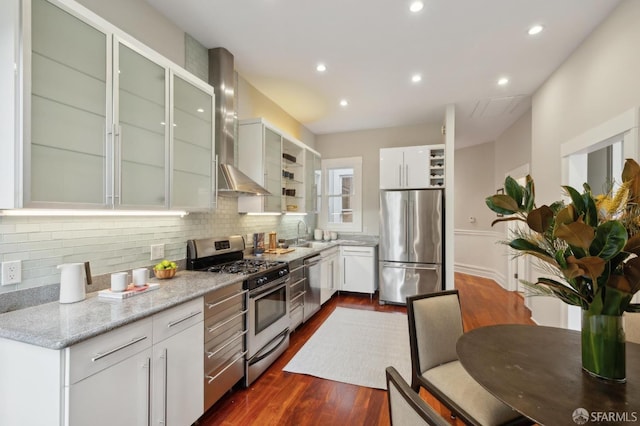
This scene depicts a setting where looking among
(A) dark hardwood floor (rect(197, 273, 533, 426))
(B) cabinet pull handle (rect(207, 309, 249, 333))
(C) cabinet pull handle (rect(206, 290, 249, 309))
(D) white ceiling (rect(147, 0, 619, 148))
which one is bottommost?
(A) dark hardwood floor (rect(197, 273, 533, 426))

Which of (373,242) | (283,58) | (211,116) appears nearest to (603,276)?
(211,116)

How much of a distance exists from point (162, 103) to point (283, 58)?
146 centimetres

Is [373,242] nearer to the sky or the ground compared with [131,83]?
nearer to the ground

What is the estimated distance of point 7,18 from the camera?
3.99ft

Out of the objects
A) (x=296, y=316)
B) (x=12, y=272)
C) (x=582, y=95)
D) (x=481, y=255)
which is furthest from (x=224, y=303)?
(x=481, y=255)

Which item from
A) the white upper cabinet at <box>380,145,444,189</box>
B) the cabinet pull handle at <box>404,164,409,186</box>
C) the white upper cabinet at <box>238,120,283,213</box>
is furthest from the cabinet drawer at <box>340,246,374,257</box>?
the white upper cabinet at <box>238,120,283,213</box>

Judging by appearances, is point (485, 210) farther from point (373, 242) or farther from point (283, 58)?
point (283, 58)

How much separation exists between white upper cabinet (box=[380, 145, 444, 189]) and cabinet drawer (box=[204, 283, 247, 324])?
3032mm

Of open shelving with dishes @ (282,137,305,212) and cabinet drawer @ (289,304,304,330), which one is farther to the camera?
open shelving with dishes @ (282,137,305,212)

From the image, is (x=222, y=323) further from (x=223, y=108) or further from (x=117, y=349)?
(x=223, y=108)

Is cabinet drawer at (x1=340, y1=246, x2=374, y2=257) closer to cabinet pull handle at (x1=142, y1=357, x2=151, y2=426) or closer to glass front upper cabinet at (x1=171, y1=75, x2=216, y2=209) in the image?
glass front upper cabinet at (x1=171, y1=75, x2=216, y2=209)

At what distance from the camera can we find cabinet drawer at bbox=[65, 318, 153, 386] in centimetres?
113

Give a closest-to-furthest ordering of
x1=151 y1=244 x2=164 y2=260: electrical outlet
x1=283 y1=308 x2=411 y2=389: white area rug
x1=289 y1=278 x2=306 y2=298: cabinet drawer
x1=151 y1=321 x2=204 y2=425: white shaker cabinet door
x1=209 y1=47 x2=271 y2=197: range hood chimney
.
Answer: x1=151 y1=321 x2=204 y2=425: white shaker cabinet door, x1=151 y1=244 x2=164 y2=260: electrical outlet, x1=283 y1=308 x2=411 y2=389: white area rug, x1=209 y1=47 x2=271 y2=197: range hood chimney, x1=289 y1=278 x2=306 y2=298: cabinet drawer

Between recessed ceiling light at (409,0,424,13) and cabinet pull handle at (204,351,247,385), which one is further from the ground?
recessed ceiling light at (409,0,424,13)
